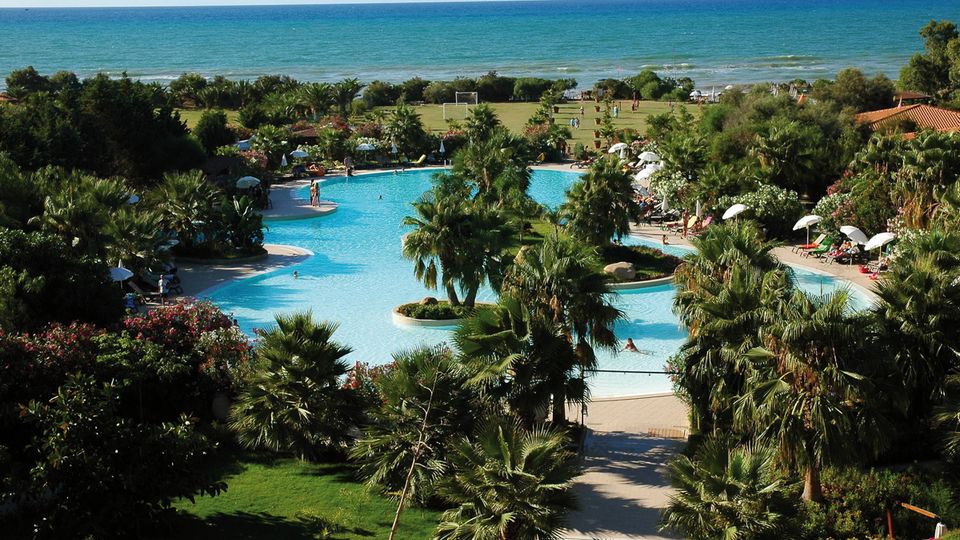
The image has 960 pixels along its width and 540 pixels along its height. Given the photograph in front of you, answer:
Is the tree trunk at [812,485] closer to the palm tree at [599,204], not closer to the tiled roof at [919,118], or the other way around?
the palm tree at [599,204]

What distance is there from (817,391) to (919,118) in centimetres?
3433

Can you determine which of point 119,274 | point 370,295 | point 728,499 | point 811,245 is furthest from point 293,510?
point 811,245

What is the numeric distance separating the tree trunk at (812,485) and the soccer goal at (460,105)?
2119 inches

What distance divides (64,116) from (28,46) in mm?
165012

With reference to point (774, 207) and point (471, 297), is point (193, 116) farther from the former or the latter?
point (471, 297)

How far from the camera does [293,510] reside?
1759 centimetres

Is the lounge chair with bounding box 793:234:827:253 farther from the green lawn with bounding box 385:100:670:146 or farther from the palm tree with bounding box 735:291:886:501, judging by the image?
the green lawn with bounding box 385:100:670:146

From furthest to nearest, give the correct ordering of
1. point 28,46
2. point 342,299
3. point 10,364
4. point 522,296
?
point 28,46, point 342,299, point 522,296, point 10,364

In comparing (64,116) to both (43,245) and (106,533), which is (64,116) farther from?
(106,533)

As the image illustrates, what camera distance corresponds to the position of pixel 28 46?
619ft

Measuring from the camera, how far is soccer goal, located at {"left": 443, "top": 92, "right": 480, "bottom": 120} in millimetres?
70812

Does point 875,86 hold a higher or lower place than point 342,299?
higher

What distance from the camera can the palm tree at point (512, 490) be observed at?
13.6 m

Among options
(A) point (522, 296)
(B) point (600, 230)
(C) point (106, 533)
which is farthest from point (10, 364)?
(B) point (600, 230)
